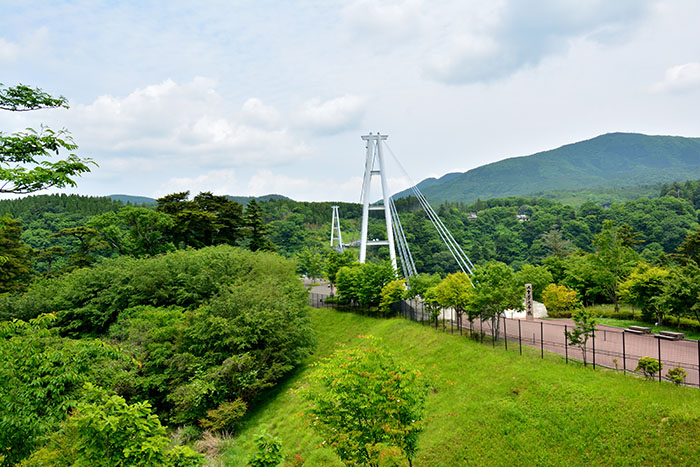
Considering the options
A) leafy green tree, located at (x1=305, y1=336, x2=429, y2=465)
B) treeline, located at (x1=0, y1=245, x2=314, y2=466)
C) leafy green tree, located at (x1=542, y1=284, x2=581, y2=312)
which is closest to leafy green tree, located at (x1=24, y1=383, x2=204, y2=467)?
treeline, located at (x1=0, y1=245, x2=314, y2=466)

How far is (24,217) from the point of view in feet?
Result: 220

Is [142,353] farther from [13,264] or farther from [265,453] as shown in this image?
[13,264]

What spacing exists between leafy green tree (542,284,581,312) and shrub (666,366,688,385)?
1546 centimetres

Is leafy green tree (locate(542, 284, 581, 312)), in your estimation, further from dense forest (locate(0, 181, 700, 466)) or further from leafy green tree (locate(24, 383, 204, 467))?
leafy green tree (locate(24, 383, 204, 467))

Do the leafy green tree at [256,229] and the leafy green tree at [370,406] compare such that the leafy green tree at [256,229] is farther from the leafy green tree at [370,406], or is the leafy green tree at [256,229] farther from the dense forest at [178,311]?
the leafy green tree at [370,406]

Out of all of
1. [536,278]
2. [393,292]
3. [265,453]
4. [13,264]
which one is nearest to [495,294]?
[393,292]

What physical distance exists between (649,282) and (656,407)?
1288 cm

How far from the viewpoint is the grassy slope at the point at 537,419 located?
420 inches

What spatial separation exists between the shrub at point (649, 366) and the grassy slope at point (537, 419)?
0.55 metres

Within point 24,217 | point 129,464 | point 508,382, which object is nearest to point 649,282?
point 508,382

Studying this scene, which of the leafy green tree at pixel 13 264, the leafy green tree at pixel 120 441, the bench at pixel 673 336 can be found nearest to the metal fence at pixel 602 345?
the bench at pixel 673 336

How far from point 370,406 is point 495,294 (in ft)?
35.2

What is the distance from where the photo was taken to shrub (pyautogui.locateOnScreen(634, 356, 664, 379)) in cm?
1277

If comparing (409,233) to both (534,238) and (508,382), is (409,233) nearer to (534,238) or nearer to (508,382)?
(534,238)
